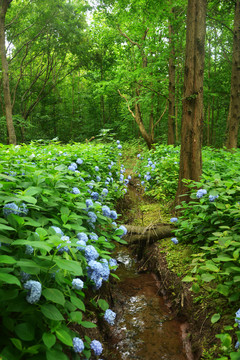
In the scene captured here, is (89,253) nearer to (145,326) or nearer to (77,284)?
(77,284)

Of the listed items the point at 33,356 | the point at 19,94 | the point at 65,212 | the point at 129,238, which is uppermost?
the point at 19,94

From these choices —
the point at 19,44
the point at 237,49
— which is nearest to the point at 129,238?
the point at 237,49

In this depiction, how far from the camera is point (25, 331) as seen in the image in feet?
3.38

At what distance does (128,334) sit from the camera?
2.32m

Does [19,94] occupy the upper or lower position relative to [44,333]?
upper

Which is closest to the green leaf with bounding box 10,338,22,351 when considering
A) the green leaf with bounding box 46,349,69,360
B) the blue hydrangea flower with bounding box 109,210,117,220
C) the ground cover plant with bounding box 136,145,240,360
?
the green leaf with bounding box 46,349,69,360

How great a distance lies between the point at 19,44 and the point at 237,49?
12.6 m

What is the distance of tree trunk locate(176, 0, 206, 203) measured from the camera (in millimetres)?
3363

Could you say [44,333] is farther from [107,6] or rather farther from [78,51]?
[78,51]

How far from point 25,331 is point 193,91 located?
343 centimetres

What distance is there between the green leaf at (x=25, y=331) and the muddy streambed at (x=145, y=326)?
1.34 m

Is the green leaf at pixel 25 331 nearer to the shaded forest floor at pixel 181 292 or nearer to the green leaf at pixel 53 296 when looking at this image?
the green leaf at pixel 53 296

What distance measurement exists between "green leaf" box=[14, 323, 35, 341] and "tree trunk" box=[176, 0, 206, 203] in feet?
8.81

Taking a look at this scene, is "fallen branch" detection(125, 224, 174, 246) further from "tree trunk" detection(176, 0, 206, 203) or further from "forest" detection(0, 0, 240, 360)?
"tree trunk" detection(176, 0, 206, 203)
